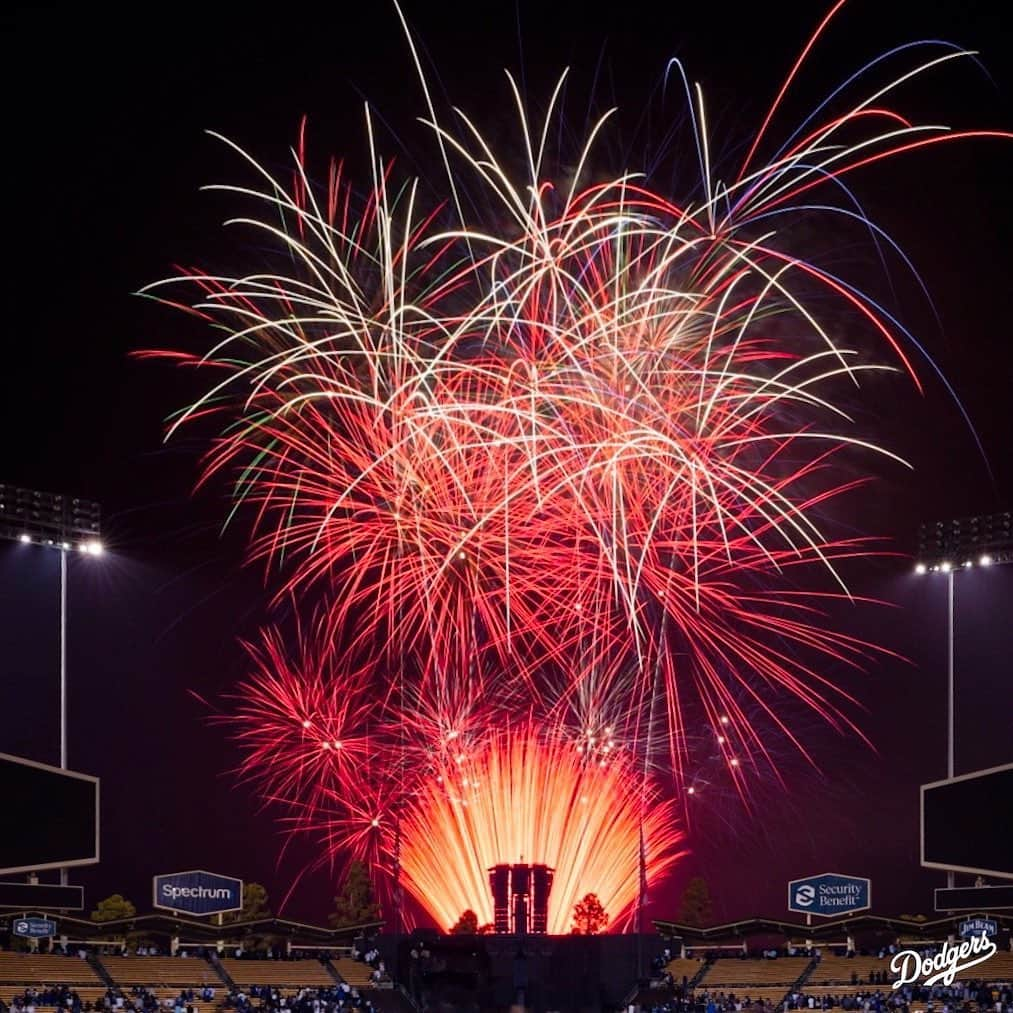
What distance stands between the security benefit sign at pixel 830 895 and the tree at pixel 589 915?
5494 mm

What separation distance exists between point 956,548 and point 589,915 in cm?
1453

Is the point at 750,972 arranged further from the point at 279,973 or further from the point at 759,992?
the point at 279,973

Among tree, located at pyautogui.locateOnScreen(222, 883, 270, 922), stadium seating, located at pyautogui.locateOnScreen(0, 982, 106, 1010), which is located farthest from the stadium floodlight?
tree, located at pyautogui.locateOnScreen(222, 883, 270, 922)

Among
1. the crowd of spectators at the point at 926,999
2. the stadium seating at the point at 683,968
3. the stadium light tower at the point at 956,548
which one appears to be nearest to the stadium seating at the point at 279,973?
the stadium seating at the point at 683,968

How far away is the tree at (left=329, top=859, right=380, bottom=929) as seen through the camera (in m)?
55.5

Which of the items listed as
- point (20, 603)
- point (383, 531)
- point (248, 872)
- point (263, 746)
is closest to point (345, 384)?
point (383, 531)

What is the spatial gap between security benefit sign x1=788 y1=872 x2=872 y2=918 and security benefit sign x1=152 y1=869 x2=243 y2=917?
51.4 ft

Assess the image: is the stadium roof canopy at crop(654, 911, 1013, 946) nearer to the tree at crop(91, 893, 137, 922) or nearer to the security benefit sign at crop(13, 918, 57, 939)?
the tree at crop(91, 893, 137, 922)

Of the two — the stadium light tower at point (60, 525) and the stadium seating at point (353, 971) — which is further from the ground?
the stadium light tower at point (60, 525)

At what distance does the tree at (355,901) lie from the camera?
5547cm

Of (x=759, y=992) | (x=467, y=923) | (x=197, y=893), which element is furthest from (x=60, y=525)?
(x=759, y=992)

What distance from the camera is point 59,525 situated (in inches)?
1925

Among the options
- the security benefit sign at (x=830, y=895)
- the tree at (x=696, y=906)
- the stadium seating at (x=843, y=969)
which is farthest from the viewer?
the tree at (x=696, y=906)

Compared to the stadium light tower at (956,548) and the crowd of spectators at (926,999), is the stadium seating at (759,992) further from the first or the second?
the stadium light tower at (956,548)
